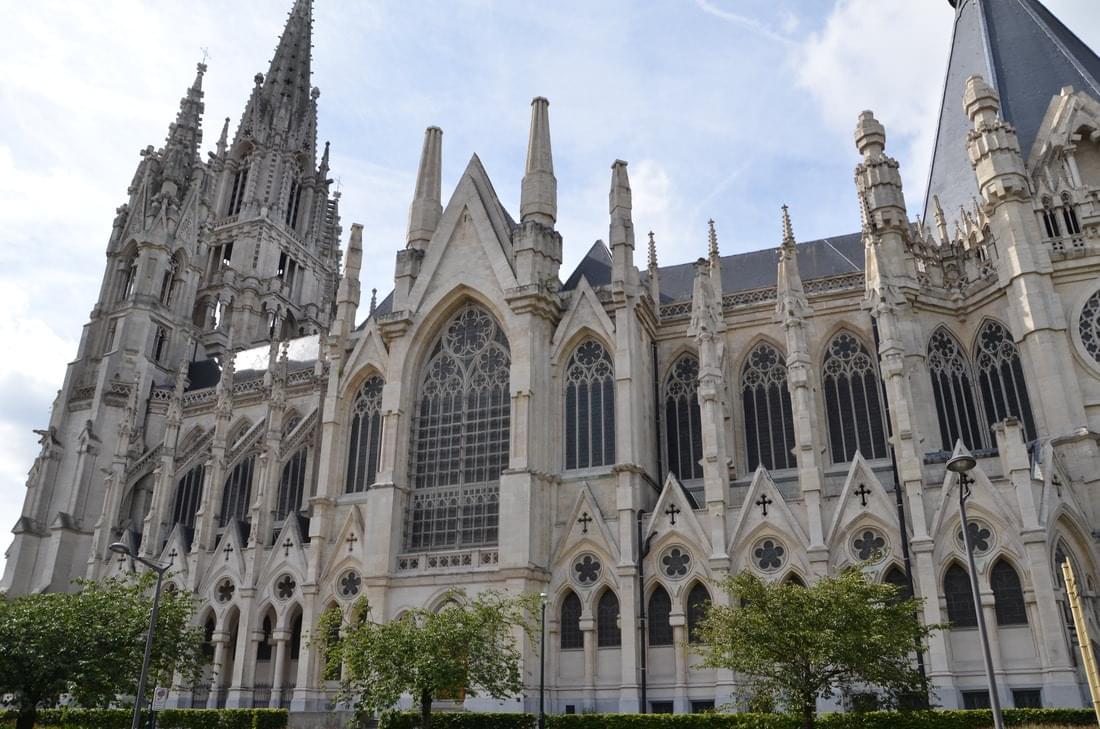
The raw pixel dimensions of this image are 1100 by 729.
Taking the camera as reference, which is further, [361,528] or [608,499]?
[361,528]

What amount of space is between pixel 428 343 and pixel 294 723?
46.3 ft

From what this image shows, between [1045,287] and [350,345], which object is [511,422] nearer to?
[350,345]

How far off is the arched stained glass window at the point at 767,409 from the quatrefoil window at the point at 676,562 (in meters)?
5.07

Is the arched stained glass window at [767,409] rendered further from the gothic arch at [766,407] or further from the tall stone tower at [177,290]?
the tall stone tower at [177,290]

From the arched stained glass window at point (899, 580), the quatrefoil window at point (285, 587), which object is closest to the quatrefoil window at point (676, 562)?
the arched stained glass window at point (899, 580)

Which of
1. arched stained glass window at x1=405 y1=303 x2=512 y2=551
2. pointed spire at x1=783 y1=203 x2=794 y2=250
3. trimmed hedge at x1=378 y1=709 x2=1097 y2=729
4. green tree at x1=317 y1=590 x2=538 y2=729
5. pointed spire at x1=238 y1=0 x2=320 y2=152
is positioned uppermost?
pointed spire at x1=238 y1=0 x2=320 y2=152

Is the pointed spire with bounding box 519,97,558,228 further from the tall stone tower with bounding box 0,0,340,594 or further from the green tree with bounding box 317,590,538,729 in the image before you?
the tall stone tower with bounding box 0,0,340,594

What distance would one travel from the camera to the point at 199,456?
4178cm

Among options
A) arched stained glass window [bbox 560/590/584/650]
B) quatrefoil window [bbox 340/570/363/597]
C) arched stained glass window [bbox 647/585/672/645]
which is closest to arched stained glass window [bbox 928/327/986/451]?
arched stained glass window [bbox 647/585/672/645]

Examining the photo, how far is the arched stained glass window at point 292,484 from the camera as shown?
39031 millimetres

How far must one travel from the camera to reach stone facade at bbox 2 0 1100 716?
24.9 m

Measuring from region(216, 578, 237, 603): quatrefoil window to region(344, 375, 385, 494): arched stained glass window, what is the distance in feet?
19.4

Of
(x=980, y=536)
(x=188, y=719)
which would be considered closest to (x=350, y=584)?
(x=188, y=719)

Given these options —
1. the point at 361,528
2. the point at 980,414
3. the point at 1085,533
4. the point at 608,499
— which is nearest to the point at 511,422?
the point at 608,499
